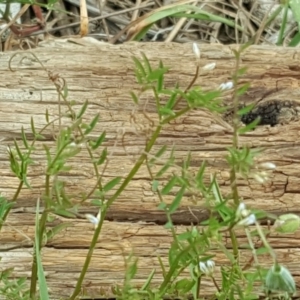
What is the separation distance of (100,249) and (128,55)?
21.3 inches

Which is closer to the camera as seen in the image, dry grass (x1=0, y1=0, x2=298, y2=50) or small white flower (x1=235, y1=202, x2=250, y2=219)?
small white flower (x1=235, y1=202, x2=250, y2=219)

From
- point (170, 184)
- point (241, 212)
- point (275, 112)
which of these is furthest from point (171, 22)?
point (241, 212)

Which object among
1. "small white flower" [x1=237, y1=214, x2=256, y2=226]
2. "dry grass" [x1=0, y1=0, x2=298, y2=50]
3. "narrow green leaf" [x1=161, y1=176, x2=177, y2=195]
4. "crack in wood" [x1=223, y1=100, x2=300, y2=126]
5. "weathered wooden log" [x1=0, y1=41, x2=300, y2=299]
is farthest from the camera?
"dry grass" [x1=0, y1=0, x2=298, y2=50]

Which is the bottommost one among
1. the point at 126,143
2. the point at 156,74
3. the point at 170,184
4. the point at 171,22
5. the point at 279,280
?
the point at 279,280

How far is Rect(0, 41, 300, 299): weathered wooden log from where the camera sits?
1691 mm

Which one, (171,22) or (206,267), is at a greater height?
(171,22)

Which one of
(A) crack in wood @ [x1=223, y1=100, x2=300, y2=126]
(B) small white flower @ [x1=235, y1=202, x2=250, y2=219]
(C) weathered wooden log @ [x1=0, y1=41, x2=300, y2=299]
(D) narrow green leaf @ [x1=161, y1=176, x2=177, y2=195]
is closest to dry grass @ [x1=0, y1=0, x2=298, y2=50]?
(C) weathered wooden log @ [x1=0, y1=41, x2=300, y2=299]

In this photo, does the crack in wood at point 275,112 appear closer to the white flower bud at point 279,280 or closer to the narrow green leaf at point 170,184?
the narrow green leaf at point 170,184

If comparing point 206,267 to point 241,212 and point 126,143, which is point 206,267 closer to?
point 241,212

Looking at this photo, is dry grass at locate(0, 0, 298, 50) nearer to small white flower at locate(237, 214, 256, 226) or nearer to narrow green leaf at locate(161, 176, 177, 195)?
narrow green leaf at locate(161, 176, 177, 195)

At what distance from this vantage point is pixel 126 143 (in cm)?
181

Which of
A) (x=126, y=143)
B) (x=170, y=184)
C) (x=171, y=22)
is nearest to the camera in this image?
(x=170, y=184)

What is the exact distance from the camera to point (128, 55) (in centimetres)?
198

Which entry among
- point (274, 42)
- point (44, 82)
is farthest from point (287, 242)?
point (274, 42)
